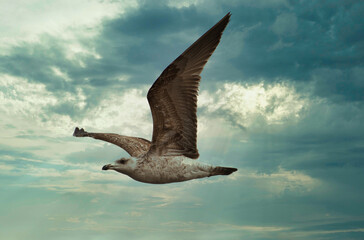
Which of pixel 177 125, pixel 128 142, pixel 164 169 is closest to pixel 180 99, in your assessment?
pixel 177 125

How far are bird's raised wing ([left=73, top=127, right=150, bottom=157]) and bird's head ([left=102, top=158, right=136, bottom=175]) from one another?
3.03 ft

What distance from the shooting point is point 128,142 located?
12172 millimetres

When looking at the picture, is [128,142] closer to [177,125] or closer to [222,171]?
[177,125]

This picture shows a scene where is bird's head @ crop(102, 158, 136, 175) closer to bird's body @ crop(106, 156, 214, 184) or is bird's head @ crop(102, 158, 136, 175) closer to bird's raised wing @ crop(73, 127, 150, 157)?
bird's body @ crop(106, 156, 214, 184)

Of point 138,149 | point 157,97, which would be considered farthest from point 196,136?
point 138,149

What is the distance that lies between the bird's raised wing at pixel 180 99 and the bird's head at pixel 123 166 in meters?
0.64

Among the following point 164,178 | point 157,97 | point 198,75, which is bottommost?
point 164,178

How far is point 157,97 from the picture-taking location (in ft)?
31.0

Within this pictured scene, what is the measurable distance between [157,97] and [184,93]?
0.71 m

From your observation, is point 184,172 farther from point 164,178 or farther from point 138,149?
point 138,149

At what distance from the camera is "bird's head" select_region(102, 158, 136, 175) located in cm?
980

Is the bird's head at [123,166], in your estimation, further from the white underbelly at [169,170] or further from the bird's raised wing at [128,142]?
the bird's raised wing at [128,142]

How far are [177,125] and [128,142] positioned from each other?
2.90m

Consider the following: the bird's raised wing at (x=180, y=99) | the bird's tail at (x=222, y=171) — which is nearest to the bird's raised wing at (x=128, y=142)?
the bird's raised wing at (x=180, y=99)
